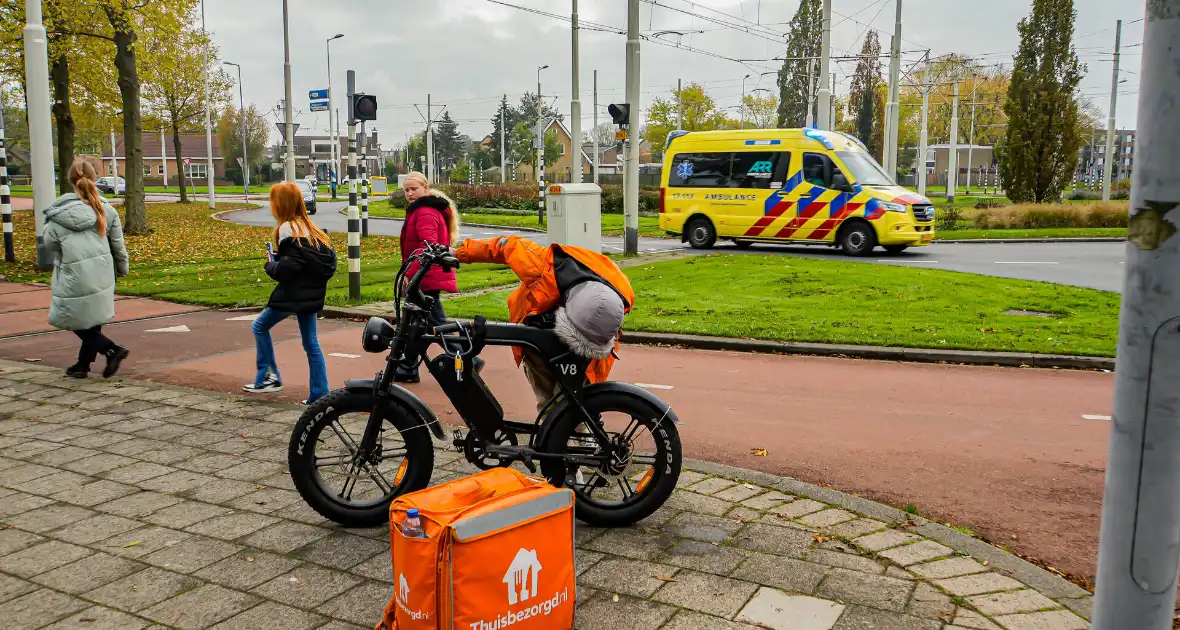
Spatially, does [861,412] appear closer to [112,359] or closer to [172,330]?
[112,359]

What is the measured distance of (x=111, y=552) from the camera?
13.3 feet

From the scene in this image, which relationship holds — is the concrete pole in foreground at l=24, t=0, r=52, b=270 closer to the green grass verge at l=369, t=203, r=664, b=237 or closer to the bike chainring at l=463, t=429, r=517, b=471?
the bike chainring at l=463, t=429, r=517, b=471

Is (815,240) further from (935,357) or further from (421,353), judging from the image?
(421,353)

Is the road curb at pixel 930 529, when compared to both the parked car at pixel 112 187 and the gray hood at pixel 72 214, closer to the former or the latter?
the gray hood at pixel 72 214

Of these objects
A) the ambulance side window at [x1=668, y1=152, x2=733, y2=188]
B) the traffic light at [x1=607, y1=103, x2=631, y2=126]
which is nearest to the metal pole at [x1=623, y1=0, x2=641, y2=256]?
the traffic light at [x1=607, y1=103, x2=631, y2=126]

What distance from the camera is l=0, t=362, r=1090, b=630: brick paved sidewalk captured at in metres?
3.45

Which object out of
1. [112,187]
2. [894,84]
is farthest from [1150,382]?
[112,187]

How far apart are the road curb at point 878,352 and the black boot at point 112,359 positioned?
462cm

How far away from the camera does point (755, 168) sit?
19719 mm

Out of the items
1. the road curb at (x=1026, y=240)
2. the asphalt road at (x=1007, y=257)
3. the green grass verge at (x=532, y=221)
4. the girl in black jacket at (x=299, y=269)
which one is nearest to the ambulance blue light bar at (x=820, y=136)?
the asphalt road at (x=1007, y=257)

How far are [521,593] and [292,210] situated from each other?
14.5 ft

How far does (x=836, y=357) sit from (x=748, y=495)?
171 inches

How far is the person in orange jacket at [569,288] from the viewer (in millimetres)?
4105

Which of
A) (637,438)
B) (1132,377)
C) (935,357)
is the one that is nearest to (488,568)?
(637,438)
